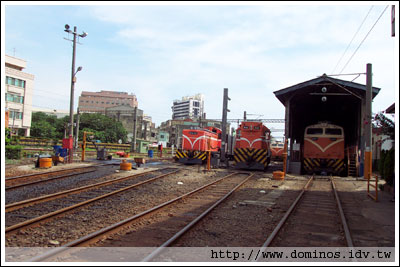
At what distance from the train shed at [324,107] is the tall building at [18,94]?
4170 cm

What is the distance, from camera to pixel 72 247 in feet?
16.0

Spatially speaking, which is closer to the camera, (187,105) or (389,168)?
(389,168)

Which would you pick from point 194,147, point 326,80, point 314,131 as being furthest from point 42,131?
point 326,80

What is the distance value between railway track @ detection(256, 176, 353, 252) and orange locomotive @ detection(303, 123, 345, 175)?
10.3m

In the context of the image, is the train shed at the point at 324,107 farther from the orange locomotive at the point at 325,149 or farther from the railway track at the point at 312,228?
the railway track at the point at 312,228

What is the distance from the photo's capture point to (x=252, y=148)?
69.6 feet

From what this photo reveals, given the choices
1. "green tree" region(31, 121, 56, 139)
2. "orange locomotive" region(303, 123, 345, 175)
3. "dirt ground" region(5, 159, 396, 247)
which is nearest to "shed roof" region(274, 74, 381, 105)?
"orange locomotive" region(303, 123, 345, 175)

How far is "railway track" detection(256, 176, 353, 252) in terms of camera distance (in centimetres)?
557

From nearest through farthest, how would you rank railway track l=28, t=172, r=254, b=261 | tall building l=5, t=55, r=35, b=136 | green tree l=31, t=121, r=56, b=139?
railway track l=28, t=172, r=254, b=261, tall building l=5, t=55, r=35, b=136, green tree l=31, t=121, r=56, b=139

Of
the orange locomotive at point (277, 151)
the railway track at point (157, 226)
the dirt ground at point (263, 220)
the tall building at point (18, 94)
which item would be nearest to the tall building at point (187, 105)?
the tall building at point (18, 94)

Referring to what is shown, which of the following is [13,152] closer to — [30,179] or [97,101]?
[30,179]

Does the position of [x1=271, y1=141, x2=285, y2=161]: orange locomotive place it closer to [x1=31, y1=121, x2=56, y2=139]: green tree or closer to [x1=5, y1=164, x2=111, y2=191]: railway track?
[x1=5, y1=164, x2=111, y2=191]: railway track

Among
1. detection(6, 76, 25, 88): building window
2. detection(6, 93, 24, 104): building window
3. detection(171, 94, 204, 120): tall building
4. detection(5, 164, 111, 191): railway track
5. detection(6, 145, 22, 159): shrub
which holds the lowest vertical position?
detection(5, 164, 111, 191): railway track

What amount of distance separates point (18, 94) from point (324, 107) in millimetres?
46467
